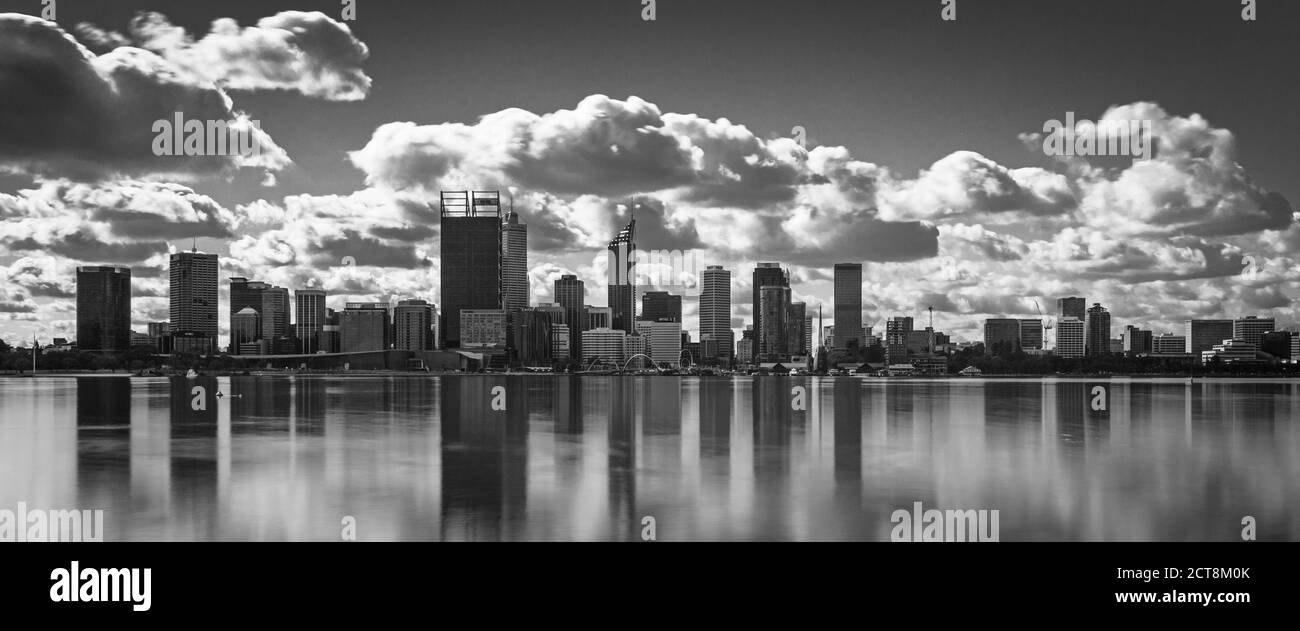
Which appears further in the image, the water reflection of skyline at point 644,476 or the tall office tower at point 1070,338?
the tall office tower at point 1070,338

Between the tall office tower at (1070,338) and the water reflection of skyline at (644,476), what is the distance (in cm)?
13466

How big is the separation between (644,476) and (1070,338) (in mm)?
175216

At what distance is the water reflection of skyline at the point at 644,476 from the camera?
21.9m

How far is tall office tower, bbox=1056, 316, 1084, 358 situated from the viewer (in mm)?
177475

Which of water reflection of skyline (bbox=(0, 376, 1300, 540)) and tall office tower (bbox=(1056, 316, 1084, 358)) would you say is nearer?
water reflection of skyline (bbox=(0, 376, 1300, 540))

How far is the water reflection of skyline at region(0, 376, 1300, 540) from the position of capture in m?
21.9

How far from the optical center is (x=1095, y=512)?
23547 millimetres

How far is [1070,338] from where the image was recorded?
596 ft

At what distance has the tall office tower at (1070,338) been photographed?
582 feet

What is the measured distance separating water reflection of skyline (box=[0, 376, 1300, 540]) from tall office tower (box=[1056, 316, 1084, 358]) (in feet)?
442
